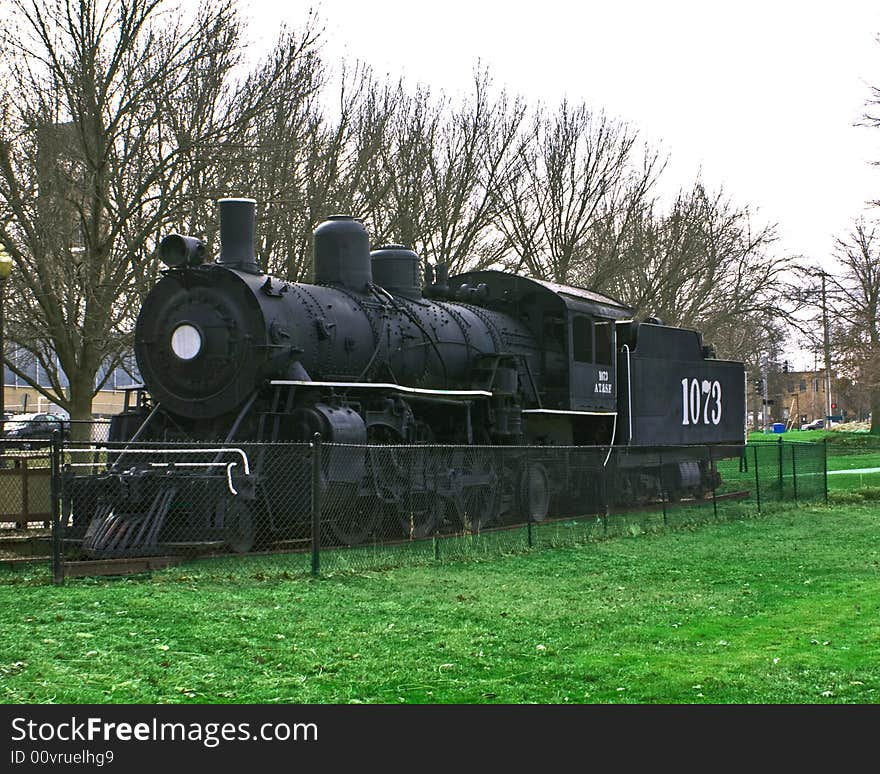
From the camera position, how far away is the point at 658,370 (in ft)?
68.2

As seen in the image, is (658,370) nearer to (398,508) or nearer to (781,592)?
(398,508)

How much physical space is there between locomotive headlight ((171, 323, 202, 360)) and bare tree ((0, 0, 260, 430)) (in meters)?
5.49

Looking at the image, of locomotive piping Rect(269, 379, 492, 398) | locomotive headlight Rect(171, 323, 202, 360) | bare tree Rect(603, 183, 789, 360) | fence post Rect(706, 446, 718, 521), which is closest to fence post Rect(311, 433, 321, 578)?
locomotive piping Rect(269, 379, 492, 398)

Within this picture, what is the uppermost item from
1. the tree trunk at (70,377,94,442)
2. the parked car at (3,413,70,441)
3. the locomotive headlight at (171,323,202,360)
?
the locomotive headlight at (171,323,202,360)

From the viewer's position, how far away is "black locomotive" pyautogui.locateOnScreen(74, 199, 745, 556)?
12.0 metres

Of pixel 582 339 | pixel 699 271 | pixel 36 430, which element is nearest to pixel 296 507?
pixel 582 339

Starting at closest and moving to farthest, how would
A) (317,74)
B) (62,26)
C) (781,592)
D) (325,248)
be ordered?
(781,592), (325,248), (62,26), (317,74)

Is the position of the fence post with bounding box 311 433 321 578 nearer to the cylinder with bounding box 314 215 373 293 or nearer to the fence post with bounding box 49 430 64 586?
the fence post with bounding box 49 430 64 586

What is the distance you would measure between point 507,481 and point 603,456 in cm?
193

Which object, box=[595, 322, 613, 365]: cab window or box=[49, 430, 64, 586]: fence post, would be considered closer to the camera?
box=[49, 430, 64, 586]: fence post

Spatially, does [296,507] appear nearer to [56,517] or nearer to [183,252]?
[56,517]

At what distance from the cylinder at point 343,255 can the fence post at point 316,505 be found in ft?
14.6

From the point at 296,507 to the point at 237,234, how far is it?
3.92 m
